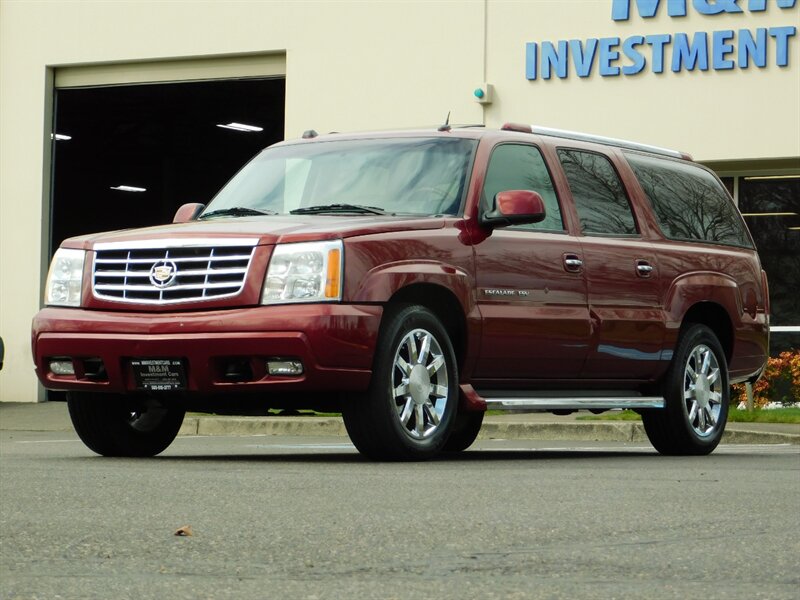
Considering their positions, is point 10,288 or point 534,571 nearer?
point 534,571

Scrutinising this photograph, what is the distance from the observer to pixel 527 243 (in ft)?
31.9

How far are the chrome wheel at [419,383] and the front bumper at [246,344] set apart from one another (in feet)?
0.95

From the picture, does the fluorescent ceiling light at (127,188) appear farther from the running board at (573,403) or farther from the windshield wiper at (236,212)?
the running board at (573,403)

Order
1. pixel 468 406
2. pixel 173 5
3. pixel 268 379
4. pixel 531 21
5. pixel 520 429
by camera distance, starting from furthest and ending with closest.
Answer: pixel 173 5, pixel 531 21, pixel 520 429, pixel 468 406, pixel 268 379

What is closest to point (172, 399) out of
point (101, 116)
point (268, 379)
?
point (268, 379)

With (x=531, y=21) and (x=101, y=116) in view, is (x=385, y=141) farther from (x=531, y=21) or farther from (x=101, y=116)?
(x=101, y=116)

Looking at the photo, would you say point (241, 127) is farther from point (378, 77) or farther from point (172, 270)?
point (172, 270)

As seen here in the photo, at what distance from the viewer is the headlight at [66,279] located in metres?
9.25

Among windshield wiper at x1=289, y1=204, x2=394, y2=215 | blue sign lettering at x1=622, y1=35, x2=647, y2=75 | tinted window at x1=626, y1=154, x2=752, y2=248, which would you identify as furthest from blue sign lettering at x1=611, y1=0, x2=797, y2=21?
windshield wiper at x1=289, y1=204, x2=394, y2=215

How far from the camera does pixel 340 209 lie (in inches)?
373

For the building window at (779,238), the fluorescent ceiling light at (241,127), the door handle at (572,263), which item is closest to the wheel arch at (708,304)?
the door handle at (572,263)

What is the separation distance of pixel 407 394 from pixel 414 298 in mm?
580

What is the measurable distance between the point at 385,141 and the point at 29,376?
13858mm

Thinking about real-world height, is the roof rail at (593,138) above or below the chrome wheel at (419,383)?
above
